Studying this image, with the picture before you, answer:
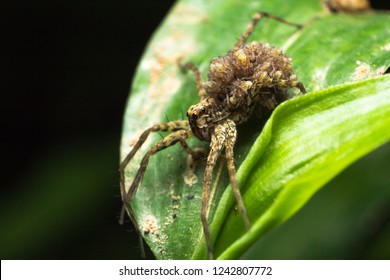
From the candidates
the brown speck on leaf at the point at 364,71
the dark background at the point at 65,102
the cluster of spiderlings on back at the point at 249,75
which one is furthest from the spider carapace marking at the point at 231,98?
the dark background at the point at 65,102

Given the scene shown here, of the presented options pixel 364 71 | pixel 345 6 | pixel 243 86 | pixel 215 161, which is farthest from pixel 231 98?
pixel 345 6

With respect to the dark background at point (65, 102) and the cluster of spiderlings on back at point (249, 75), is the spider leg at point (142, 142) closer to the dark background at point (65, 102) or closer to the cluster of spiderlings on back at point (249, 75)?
the cluster of spiderlings on back at point (249, 75)

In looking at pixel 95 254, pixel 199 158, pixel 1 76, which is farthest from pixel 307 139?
pixel 1 76

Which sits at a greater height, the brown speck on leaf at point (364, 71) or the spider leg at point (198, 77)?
the brown speck on leaf at point (364, 71)

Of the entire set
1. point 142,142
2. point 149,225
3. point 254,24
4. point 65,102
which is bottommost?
point 65,102

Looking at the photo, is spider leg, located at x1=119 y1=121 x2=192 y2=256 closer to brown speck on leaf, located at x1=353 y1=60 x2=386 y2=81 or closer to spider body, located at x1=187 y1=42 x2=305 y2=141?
spider body, located at x1=187 y1=42 x2=305 y2=141

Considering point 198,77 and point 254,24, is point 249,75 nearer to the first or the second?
point 198,77

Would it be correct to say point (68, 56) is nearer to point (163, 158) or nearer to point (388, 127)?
point (163, 158)

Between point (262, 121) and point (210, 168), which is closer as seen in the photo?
point (210, 168)
